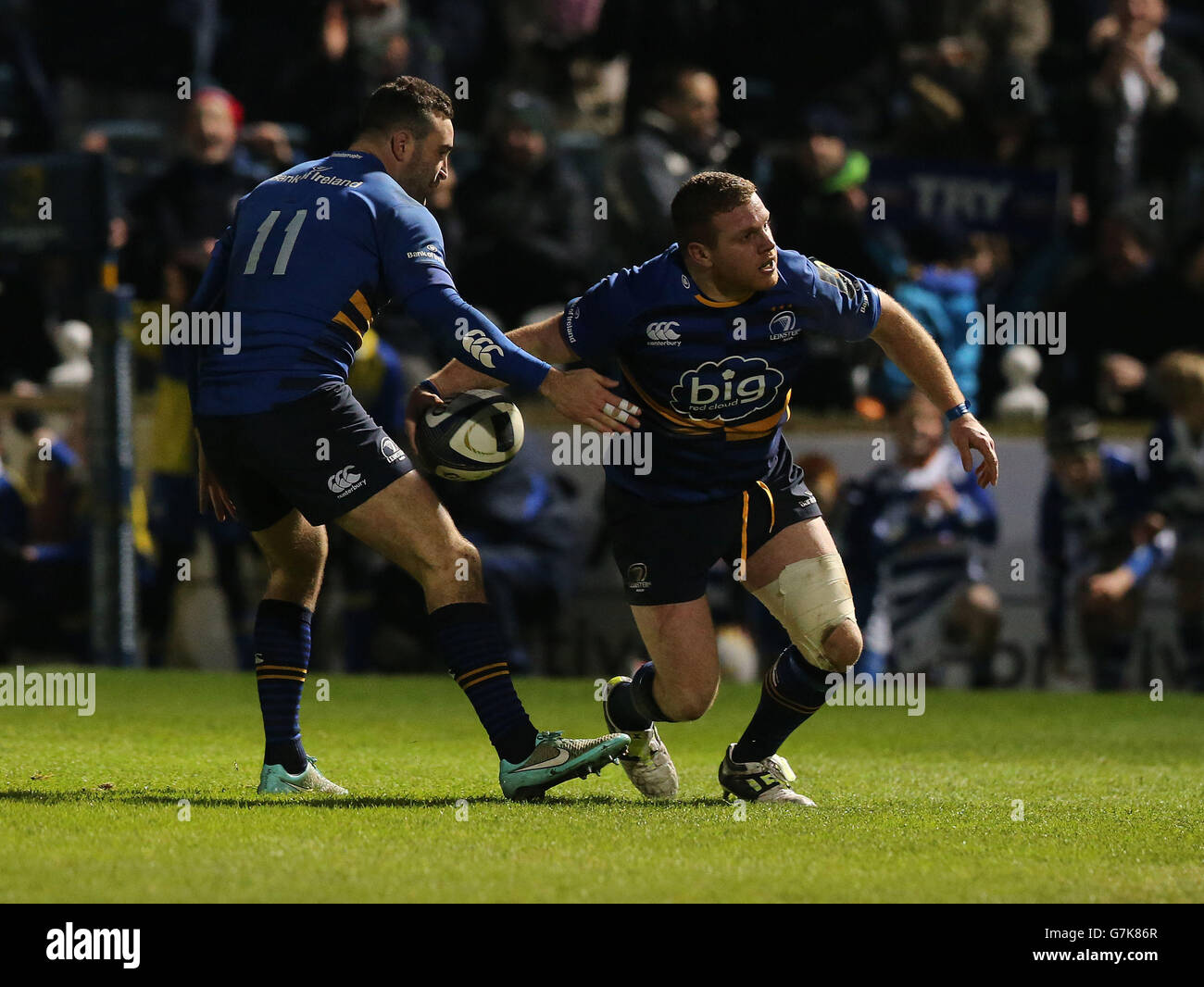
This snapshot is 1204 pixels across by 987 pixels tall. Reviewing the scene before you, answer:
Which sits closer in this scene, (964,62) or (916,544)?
(916,544)

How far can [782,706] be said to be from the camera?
23.5 ft

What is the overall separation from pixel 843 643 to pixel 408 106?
92.8 inches

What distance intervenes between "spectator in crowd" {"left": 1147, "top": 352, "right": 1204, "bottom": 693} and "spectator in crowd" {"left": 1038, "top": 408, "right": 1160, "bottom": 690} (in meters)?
0.13

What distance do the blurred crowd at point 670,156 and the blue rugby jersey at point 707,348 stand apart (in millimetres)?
5446

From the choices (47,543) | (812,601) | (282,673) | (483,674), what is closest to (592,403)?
(483,674)

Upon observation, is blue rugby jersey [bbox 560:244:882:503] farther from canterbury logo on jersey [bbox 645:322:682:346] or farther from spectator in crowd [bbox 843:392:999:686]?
spectator in crowd [bbox 843:392:999:686]

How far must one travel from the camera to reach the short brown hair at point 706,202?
6781mm

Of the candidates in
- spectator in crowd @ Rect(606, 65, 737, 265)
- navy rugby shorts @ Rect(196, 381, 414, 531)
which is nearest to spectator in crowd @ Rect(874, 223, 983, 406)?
spectator in crowd @ Rect(606, 65, 737, 265)

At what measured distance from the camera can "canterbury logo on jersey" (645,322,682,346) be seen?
6980 millimetres

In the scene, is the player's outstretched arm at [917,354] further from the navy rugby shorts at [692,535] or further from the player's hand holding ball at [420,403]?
the player's hand holding ball at [420,403]

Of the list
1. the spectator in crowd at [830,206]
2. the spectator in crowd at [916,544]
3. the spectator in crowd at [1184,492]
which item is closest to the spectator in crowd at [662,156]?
the spectator in crowd at [830,206]

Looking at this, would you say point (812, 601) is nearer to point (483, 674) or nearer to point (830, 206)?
point (483, 674)
